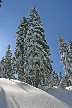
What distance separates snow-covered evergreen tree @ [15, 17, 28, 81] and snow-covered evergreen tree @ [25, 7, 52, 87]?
405 centimetres

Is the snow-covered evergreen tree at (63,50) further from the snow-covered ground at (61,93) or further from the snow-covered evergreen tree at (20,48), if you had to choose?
the snow-covered evergreen tree at (20,48)

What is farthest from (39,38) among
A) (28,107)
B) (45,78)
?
(28,107)

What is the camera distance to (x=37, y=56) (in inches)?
1091

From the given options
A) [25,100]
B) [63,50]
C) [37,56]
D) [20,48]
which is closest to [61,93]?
[37,56]

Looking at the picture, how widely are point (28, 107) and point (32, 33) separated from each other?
64.3ft

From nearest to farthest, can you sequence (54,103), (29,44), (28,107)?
(28,107) → (54,103) → (29,44)

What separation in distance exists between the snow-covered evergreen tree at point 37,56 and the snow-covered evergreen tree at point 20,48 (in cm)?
405

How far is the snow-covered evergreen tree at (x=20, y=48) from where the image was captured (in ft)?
109

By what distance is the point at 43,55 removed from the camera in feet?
90.9

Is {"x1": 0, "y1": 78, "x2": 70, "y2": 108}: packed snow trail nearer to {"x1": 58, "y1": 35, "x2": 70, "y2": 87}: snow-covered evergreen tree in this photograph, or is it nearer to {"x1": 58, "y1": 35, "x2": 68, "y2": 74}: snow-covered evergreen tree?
{"x1": 58, "y1": 35, "x2": 70, "y2": 87}: snow-covered evergreen tree

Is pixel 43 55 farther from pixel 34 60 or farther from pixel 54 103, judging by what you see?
pixel 54 103

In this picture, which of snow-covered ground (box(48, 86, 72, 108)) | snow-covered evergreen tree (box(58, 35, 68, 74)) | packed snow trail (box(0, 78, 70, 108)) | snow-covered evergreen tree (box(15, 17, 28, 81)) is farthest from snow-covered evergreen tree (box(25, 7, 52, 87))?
packed snow trail (box(0, 78, 70, 108))

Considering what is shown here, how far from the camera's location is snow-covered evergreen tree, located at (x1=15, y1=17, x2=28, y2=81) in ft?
109

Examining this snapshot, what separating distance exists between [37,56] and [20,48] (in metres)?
7.84
